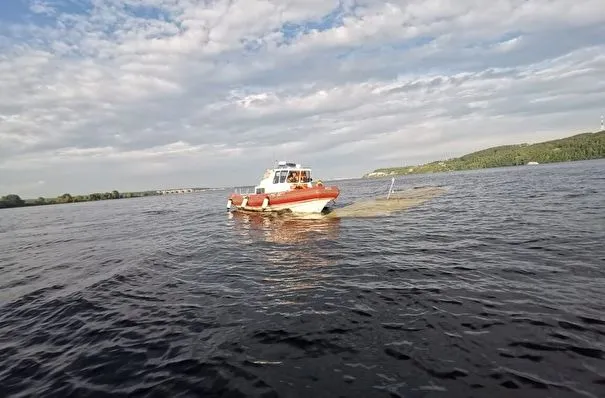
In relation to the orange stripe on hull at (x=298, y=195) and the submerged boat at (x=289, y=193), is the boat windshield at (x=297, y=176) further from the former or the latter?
the orange stripe on hull at (x=298, y=195)

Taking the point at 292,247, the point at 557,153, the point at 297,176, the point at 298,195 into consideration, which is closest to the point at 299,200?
the point at 298,195

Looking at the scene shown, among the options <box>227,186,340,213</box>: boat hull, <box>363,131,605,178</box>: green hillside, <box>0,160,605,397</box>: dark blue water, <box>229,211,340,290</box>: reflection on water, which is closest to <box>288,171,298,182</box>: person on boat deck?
<box>227,186,340,213</box>: boat hull

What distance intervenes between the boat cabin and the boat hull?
2.95 ft

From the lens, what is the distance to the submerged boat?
2623 centimetres

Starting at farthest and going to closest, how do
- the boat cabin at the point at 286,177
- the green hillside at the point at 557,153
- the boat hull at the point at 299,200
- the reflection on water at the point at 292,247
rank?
the green hillside at the point at 557,153
the boat cabin at the point at 286,177
the boat hull at the point at 299,200
the reflection on water at the point at 292,247

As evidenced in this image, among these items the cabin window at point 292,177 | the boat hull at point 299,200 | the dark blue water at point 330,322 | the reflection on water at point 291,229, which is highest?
the cabin window at point 292,177

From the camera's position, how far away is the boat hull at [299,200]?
26.0m

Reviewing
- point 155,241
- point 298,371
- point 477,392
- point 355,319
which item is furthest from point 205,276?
point 155,241

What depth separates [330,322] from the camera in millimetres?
7352

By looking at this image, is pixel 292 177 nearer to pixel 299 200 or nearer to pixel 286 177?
pixel 286 177

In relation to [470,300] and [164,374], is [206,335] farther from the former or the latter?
[470,300]

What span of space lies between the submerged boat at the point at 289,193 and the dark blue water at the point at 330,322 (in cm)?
1104

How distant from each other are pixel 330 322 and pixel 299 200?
1972 cm

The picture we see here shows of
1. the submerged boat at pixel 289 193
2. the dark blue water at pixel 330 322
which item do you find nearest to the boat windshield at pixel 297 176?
the submerged boat at pixel 289 193
